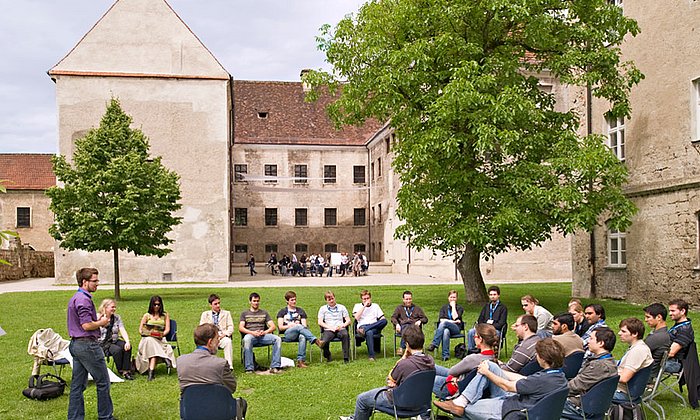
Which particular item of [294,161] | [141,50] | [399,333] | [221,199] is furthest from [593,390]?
[294,161]

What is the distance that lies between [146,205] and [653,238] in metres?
17.1

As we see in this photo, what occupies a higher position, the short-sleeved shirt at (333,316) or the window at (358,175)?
the window at (358,175)

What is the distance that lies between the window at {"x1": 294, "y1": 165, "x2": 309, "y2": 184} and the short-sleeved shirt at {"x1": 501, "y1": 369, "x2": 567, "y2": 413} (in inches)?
1767

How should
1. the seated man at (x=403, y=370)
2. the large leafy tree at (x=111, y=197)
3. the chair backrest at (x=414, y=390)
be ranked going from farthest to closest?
1. the large leafy tree at (x=111, y=197)
2. the seated man at (x=403, y=370)
3. the chair backrest at (x=414, y=390)

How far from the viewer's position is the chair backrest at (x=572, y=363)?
793cm

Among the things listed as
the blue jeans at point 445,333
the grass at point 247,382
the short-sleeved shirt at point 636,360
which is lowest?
the grass at point 247,382

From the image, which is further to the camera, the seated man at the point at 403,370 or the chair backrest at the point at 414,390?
the seated man at the point at 403,370

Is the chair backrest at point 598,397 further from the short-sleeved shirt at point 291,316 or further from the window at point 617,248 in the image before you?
the window at point 617,248

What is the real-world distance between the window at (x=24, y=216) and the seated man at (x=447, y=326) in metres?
45.9

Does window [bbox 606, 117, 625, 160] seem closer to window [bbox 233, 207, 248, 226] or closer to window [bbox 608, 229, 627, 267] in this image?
window [bbox 608, 229, 627, 267]

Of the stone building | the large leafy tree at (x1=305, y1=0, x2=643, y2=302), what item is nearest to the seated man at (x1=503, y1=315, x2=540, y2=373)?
the large leafy tree at (x1=305, y1=0, x2=643, y2=302)

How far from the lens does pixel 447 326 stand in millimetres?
12211

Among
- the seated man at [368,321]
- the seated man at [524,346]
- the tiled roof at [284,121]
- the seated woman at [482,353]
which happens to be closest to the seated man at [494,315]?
the seated man at [368,321]

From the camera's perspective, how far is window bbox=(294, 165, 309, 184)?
50.7 m
